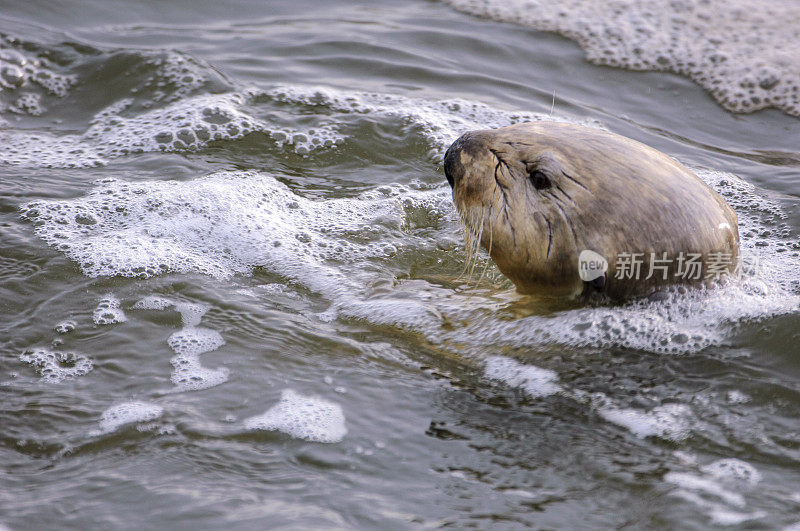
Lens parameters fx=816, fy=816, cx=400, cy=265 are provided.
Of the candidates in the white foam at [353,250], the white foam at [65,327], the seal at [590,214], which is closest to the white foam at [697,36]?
the white foam at [353,250]

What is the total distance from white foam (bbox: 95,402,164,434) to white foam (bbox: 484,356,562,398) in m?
1.37

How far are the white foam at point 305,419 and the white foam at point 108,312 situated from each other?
103 cm

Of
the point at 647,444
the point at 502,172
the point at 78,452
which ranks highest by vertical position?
the point at 502,172

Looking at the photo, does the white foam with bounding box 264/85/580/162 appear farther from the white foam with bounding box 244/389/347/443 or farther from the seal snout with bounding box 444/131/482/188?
the white foam with bounding box 244/389/347/443

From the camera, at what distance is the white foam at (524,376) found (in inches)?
131

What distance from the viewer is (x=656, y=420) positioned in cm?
306

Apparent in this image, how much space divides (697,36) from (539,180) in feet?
15.7

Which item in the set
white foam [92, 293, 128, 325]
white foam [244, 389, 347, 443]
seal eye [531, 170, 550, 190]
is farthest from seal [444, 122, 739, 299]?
white foam [92, 293, 128, 325]

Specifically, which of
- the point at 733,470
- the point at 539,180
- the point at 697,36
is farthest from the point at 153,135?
the point at 697,36

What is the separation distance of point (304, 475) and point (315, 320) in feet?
3.99

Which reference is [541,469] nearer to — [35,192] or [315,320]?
[315,320]

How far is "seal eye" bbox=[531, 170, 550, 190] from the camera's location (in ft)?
11.3

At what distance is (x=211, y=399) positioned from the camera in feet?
10.3

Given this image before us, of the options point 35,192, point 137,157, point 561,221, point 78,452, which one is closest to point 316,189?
point 137,157
